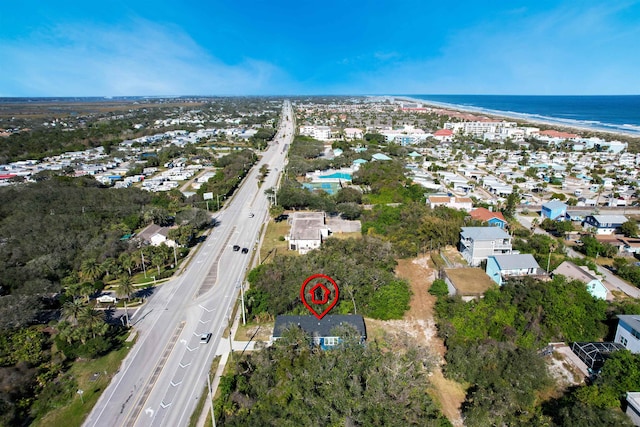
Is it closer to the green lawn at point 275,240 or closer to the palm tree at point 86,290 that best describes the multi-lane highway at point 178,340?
the green lawn at point 275,240

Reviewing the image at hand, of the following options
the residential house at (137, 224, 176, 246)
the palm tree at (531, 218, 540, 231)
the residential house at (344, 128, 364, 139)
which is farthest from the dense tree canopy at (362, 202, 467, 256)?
the residential house at (344, 128, 364, 139)

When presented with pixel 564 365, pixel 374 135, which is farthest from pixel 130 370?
pixel 374 135

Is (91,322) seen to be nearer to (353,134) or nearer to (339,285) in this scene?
(339,285)

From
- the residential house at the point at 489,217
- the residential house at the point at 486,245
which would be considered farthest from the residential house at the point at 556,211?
the residential house at the point at 486,245

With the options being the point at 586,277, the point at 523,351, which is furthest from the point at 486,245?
the point at 523,351

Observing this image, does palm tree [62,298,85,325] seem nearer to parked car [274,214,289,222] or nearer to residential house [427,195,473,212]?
parked car [274,214,289,222]

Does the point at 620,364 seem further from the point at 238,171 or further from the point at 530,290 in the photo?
the point at 238,171
